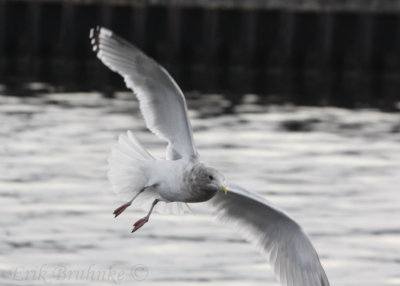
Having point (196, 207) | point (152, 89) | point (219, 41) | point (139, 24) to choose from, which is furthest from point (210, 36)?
point (152, 89)

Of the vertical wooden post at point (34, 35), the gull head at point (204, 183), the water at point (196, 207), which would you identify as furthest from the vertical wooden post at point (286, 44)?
the gull head at point (204, 183)

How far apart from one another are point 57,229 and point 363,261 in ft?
12.8

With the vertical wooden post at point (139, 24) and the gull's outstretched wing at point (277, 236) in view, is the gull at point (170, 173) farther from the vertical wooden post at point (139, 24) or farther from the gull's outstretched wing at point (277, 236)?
the vertical wooden post at point (139, 24)

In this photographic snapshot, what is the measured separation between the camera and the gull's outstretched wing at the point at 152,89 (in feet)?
34.6

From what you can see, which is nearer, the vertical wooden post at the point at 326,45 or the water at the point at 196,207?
the water at the point at 196,207

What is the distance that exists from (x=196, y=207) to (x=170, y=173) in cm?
Result: 687

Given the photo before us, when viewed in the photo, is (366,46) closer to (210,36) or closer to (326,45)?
(326,45)

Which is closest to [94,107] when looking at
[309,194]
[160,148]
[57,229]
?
[160,148]

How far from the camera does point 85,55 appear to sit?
36406mm

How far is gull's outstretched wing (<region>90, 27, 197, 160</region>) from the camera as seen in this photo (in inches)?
416

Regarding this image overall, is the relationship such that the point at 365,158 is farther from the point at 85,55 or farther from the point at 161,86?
the point at 85,55

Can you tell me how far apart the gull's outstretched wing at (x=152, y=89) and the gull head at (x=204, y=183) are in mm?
514

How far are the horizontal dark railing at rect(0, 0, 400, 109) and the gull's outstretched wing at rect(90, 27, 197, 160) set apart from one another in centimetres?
2390

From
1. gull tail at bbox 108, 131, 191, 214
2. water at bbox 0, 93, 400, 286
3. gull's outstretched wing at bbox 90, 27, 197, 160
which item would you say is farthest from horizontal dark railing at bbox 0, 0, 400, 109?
gull tail at bbox 108, 131, 191, 214
